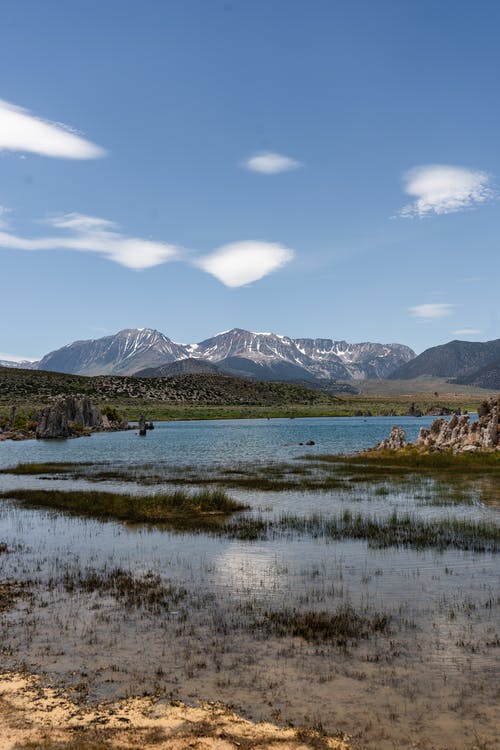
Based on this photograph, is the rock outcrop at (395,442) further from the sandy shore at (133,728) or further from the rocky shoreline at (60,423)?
the rocky shoreline at (60,423)

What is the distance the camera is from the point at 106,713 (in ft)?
37.5

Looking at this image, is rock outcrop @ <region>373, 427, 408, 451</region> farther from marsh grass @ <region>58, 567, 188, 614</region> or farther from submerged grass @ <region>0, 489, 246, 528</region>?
marsh grass @ <region>58, 567, 188, 614</region>

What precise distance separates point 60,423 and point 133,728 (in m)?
119

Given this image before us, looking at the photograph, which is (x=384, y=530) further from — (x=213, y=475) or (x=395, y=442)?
(x=395, y=442)

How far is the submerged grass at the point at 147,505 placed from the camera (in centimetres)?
3359

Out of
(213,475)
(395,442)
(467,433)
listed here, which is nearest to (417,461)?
(467,433)

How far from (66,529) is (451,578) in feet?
62.7

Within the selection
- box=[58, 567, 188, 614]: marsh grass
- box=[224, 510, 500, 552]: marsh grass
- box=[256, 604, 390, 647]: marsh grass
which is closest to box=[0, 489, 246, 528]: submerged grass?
box=[224, 510, 500, 552]: marsh grass

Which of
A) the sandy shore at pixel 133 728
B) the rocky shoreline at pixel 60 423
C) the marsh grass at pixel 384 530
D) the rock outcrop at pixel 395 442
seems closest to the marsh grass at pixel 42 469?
the marsh grass at pixel 384 530

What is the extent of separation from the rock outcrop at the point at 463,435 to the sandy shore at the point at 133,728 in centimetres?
5458

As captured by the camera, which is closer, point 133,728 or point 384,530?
point 133,728

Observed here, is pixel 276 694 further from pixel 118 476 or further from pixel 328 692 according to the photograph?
pixel 118 476

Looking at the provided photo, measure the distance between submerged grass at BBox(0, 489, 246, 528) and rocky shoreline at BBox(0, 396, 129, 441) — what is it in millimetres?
83633

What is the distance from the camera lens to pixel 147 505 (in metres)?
36.0
